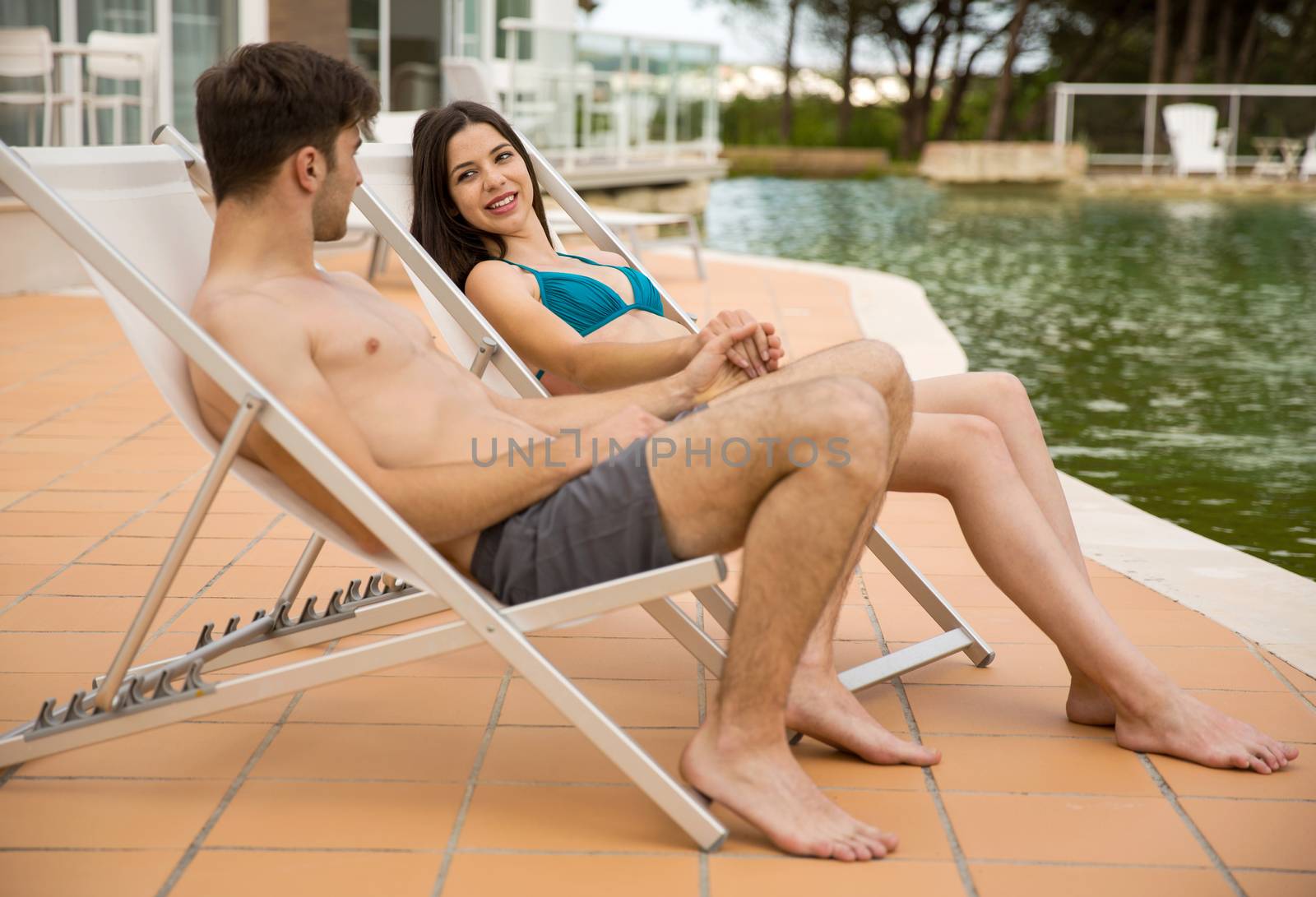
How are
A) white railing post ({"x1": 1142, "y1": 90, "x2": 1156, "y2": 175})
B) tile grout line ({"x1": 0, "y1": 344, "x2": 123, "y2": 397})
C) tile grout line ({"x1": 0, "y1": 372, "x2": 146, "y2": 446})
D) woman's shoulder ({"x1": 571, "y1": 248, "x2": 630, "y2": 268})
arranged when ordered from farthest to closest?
white railing post ({"x1": 1142, "y1": 90, "x2": 1156, "y2": 175}), tile grout line ({"x1": 0, "y1": 344, "x2": 123, "y2": 397}), tile grout line ({"x1": 0, "y1": 372, "x2": 146, "y2": 446}), woman's shoulder ({"x1": 571, "y1": 248, "x2": 630, "y2": 268})

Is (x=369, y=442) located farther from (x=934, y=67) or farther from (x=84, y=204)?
(x=934, y=67)

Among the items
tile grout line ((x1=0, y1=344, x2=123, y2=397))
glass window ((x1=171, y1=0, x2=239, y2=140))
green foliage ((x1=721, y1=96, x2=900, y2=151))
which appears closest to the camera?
tile grout line ((x1=0, y1=344, x2=123, y2=397))

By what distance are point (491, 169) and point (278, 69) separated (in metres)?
1.01

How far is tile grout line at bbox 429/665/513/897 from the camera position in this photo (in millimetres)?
2036

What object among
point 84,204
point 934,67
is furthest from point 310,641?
point 934,67

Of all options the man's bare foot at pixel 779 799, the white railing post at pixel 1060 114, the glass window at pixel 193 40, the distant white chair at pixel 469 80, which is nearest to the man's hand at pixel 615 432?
the man's bare foot at pixel 779 799

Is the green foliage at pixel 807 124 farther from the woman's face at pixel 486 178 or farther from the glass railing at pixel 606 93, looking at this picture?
the woman's face at pixel 486 178

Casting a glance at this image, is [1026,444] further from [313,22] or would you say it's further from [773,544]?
[313,22]

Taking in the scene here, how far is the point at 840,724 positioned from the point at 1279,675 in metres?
1.08

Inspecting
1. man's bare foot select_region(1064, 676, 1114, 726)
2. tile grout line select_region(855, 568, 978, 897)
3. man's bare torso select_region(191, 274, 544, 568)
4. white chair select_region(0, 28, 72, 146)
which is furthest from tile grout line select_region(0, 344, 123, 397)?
man's bare foot select_region(1064, 676, 1114, 726)

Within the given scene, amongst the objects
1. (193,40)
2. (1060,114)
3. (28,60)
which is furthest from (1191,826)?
(1060,114)

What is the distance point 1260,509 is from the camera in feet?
15.8

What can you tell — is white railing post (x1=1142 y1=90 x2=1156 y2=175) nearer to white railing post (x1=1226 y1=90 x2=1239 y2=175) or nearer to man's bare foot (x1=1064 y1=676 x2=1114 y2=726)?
white railing post (x1=1226 y1=90 x2=1239 y2=175)

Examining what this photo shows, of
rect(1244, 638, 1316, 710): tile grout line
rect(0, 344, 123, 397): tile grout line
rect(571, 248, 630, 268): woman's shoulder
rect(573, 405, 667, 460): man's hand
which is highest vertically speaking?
rect(571, 248, 630, 268): woman's shoulder
